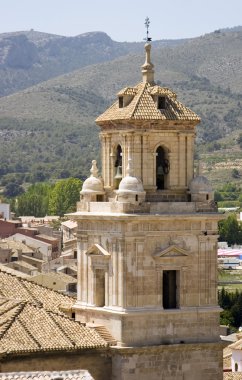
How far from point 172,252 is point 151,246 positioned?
20.9 inches

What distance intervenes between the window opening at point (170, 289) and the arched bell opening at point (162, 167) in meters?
1.93

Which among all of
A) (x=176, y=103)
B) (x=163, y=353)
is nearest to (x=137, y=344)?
(x=163, y=353)

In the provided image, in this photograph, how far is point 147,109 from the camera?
34938mm

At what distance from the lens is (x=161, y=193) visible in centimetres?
3494

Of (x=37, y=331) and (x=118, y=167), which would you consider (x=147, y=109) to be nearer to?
(x=118, y=167)

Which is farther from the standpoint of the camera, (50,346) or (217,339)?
(217,339)

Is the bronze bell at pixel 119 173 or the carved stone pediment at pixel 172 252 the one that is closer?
the carved stone pediment at pixel 172 252

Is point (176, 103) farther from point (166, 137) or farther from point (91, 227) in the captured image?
point (91, 227)

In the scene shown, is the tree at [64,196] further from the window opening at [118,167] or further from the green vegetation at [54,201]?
the window opening at [118,167]

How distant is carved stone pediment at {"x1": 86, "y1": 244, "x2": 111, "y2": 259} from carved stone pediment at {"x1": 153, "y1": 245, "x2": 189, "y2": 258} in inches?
42.4

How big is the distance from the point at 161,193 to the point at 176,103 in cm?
210

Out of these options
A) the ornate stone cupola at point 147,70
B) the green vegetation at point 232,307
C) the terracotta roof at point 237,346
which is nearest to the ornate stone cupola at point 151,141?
the ornate stone cupola at point 147,70

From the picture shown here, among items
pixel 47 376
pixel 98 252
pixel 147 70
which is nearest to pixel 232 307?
pixel 147 70

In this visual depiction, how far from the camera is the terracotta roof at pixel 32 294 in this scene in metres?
36.1
